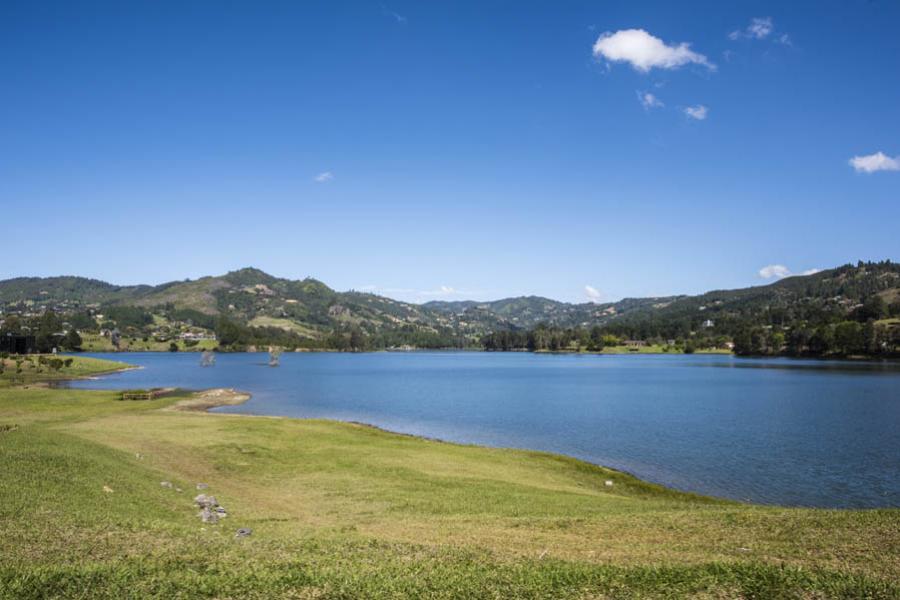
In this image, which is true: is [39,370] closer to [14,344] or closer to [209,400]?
[209,400]

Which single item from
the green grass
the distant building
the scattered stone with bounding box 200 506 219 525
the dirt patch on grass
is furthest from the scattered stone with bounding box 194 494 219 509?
the distant building

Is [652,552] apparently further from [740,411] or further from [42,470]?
[740,411]

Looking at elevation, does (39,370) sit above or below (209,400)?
above

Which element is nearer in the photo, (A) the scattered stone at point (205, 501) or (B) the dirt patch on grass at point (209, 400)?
(A) the scattered stone at point (205, 501)

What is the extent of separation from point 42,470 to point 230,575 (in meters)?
15.7

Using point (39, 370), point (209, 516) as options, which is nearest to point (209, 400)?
point (39, 370)

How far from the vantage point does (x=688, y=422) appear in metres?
70.3

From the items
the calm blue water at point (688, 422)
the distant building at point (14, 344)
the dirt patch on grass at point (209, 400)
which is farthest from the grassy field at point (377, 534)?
the distant building at point (14, 344)

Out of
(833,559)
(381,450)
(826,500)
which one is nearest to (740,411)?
(826,500)

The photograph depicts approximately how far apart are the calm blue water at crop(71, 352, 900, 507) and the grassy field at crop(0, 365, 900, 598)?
10.5 m

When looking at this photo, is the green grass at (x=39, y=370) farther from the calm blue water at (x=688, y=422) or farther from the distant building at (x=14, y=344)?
the distant building at (x=14, y=344)

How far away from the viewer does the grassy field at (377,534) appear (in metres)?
11.9

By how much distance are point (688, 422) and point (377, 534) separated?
60.2 meters

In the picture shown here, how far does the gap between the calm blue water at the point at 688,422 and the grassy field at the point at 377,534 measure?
10.5 metres
